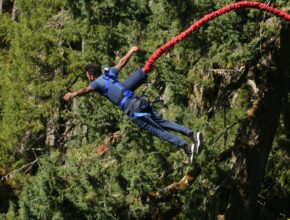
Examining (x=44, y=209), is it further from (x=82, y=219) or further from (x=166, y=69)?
(x=166, y=69)

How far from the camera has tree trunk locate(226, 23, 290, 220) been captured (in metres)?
10.6

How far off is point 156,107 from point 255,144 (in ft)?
6.31

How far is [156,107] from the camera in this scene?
11688 mm

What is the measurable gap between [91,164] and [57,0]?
12.4 ft

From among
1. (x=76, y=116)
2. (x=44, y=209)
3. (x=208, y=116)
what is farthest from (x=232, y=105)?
(x=44, y=209)

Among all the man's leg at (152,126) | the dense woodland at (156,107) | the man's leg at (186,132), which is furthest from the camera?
the dense woodland at (156,107)

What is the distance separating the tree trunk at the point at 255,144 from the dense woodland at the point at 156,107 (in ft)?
0.06

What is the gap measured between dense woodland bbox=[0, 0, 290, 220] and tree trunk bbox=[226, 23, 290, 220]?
2cm

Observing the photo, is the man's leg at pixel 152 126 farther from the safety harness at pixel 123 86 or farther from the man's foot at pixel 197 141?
the man's foot at pixel 197 141

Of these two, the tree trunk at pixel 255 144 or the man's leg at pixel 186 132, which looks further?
the tree trunk at pixel 255 144

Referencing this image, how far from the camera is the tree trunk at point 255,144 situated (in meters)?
10.6

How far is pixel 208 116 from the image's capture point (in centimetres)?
1231

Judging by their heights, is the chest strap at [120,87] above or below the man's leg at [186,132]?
above

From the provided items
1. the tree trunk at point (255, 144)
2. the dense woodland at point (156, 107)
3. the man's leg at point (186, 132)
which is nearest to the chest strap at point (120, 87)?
the man's leg at point (186, 132)
